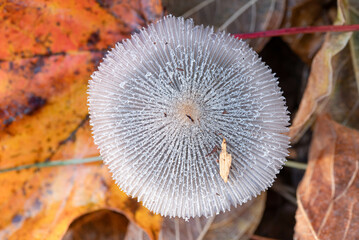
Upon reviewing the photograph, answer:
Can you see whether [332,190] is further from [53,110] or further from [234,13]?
[53,110]

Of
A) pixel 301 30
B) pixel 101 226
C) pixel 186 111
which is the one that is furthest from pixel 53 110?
pixel 301 30

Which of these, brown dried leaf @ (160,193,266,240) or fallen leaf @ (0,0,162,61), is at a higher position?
fallen leaf @ (0,0,162,61)

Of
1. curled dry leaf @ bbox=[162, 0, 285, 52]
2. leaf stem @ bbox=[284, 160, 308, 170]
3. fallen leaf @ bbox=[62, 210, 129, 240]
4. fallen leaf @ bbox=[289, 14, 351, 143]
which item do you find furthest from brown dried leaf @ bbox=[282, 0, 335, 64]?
fallen leaf @ bbox=[62, 210, 129, 240]

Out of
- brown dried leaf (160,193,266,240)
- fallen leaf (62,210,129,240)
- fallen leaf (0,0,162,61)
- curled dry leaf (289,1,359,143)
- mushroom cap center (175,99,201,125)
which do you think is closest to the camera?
mushroom cap center (175,99,201,125)

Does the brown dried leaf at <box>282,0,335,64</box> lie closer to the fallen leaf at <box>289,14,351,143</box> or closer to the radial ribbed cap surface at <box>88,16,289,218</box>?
the fallen leaf at <box>289,14,351,143</box>

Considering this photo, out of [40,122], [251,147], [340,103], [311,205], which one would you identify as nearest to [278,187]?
[311,205]

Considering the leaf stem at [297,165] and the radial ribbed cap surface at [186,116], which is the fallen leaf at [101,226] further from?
the leaf stem at [297,165]

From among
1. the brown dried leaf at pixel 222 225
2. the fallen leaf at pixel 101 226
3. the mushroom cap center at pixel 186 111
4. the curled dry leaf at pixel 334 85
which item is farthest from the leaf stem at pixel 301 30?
the fallen leaf at pixel 101 226
